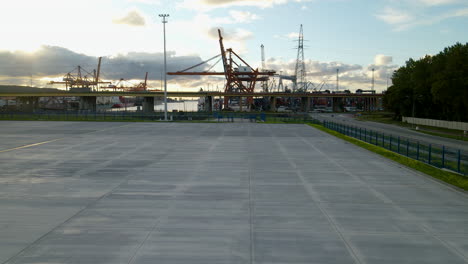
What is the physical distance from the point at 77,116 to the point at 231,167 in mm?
60948

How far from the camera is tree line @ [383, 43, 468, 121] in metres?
51.9

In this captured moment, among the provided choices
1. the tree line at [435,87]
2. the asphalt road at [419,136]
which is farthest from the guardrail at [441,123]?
the asphalt road at [419,136]

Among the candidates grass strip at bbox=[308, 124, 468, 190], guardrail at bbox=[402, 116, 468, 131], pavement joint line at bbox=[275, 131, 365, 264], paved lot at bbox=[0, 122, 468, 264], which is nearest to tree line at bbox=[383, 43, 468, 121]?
guardrail at bbox=[402, 116, 468, 131]

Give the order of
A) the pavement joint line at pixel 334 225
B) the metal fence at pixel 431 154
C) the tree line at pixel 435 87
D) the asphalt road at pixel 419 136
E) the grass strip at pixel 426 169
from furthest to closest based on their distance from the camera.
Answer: the tree line at pixel 435 87
the asphalt road at pixel 419 136
the metal fence at pixel 431 154
the grass strip at pixel 426 169
the pavement joint line at pixel 334 225

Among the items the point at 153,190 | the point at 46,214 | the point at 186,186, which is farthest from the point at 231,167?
the point at 46,214

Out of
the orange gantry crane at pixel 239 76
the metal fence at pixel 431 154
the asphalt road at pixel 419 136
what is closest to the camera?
the metal fence at pixel 431 154

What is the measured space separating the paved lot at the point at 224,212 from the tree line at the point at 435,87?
130 feet

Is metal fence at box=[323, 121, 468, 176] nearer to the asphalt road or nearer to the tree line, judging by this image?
the asphalt road

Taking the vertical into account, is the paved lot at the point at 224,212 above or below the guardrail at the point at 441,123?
below

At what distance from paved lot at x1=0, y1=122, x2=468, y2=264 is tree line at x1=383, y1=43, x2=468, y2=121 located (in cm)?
3966

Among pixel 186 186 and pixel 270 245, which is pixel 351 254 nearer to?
pixel 270 245

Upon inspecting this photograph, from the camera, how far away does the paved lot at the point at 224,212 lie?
328 inches

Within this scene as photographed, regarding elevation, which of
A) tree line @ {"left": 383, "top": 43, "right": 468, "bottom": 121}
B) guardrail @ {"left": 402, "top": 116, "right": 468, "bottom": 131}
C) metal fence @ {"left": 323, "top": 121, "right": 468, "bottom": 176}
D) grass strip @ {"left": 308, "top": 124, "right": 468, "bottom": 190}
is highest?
tree line @ {"left": 383, "top": 43, "right": 468, "bottom": 121}

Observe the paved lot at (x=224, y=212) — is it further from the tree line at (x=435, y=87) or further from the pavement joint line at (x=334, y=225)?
the tree line at (x=435, y=87)
